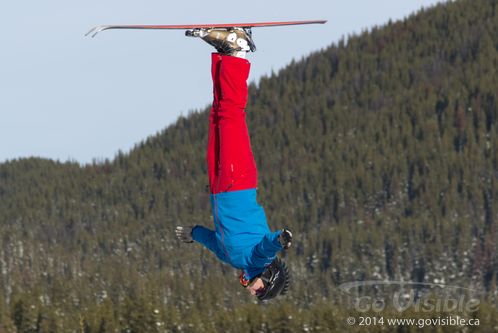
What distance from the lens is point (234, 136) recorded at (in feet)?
37.0

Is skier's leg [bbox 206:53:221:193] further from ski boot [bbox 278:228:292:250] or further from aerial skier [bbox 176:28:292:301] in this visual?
ski boot [bbox 278:228:292:250]

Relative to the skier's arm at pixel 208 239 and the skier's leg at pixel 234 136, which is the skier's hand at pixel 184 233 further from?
the skier's leg at pixel 234 136

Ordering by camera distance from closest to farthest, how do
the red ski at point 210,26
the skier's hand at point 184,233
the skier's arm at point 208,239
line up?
the red ski at point 210,26 < the skier's arm at point 208,239 < the skier's hand at point 184,233

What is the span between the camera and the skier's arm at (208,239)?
40.0ft

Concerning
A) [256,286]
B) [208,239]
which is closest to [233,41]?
[208,239]

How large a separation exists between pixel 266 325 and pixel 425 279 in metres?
90.2

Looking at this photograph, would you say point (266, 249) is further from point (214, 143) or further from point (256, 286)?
point (214, 143)

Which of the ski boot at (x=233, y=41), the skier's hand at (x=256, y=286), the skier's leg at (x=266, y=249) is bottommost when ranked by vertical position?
the skier's hand at (x=256, y=286)

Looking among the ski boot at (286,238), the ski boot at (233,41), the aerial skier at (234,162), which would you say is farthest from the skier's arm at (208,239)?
the ski boot at (233,41)

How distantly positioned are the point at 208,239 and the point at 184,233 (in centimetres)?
34

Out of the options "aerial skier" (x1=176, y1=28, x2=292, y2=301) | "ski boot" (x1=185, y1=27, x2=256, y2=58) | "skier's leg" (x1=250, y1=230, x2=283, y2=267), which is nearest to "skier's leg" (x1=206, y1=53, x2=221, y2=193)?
"aerial skier" (x1=176, y1=28, x2=292, y2=301)

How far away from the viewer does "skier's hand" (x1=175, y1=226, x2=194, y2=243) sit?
12.4 metres

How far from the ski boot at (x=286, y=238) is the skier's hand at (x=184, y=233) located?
1.95 meters

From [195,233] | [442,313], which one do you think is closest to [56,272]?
[442,313]
